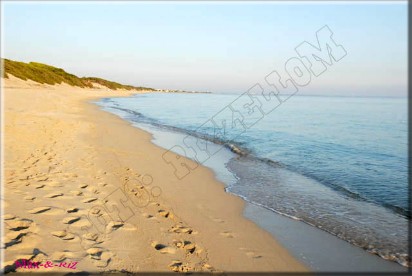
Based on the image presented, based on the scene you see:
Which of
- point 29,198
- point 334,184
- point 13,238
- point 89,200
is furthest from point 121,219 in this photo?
point 334,184

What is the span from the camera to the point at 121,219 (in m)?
4.60

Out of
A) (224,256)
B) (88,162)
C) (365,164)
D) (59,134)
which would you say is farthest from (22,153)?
(365,164)

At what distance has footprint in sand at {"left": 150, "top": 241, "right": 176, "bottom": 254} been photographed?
3.81 metres

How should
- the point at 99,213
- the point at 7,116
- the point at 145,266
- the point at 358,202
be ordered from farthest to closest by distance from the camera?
the point at 7,116
the point at 358,202
the point at 99,213
the point at 145,266

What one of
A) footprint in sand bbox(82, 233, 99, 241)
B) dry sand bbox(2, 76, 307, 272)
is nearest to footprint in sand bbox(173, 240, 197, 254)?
dry sand bbox(2, 76, 307, 272)

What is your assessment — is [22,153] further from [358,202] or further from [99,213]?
[358,202]

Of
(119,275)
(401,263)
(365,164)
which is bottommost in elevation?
(119,275)

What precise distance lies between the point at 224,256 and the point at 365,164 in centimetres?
886

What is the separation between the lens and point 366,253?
14.3 ft

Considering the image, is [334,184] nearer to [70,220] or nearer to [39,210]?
[70,220]

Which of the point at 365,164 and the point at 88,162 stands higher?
the point at 365,164

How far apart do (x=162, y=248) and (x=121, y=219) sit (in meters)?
1.07

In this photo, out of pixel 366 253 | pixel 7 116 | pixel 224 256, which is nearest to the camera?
pixel 224 256

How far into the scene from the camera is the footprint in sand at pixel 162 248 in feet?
12.5
